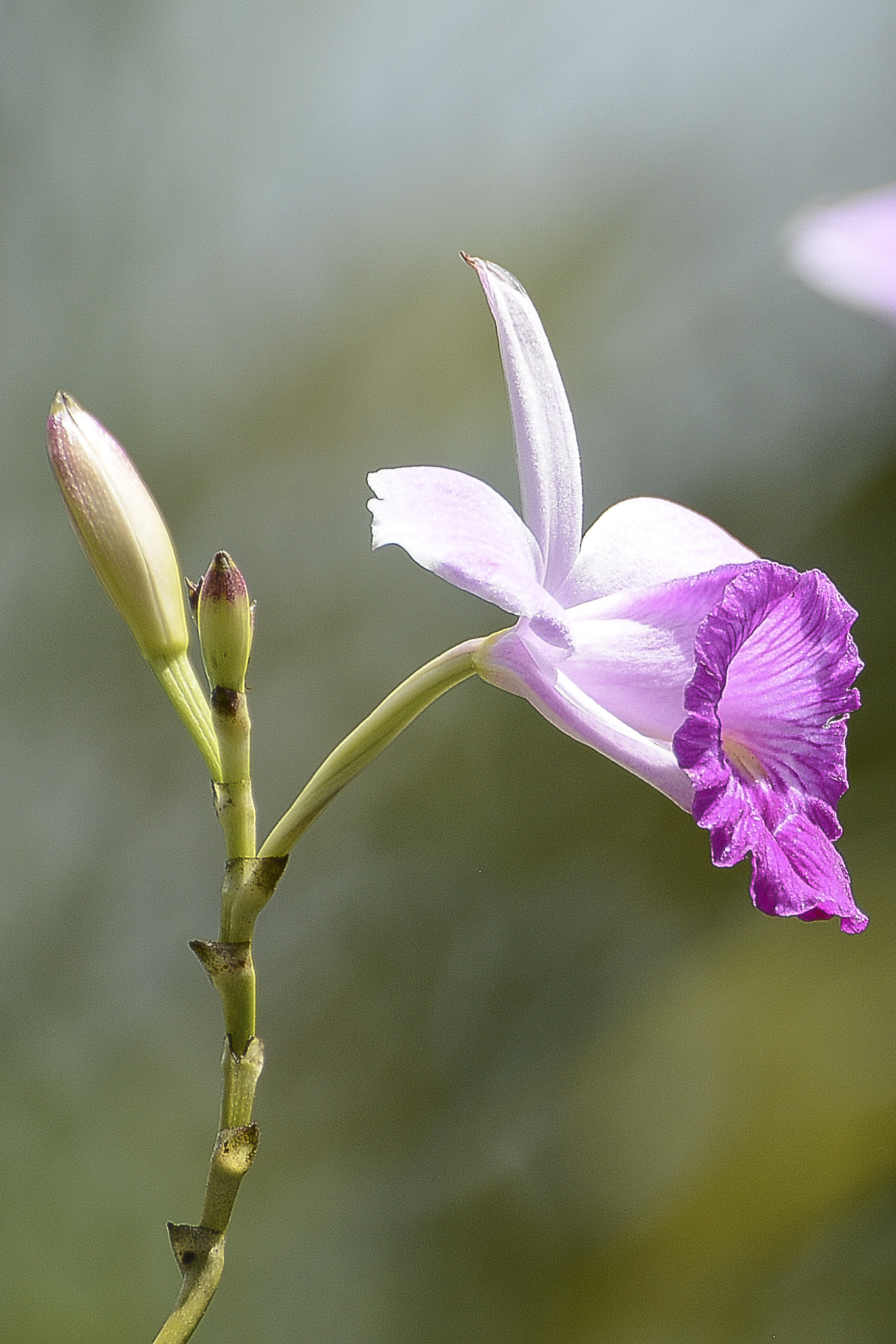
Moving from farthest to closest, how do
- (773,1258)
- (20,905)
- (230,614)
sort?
(20,905), (773,1258), (230,614)

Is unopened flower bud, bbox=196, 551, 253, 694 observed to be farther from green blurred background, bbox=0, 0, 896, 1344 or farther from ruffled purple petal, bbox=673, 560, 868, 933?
green blurred background, bbox=0, 0, 896, 1344

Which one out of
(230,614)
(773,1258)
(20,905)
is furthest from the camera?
(20,905)

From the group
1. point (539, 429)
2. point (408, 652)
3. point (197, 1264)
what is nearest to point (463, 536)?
point (539, 429)

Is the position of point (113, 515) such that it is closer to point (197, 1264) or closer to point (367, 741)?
point (367, 741)

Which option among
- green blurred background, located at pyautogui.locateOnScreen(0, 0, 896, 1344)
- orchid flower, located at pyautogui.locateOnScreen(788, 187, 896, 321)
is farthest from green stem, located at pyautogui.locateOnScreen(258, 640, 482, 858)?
green blurred background, located at pyautogui.locateOnScreen(0, 0, 896, 1344)

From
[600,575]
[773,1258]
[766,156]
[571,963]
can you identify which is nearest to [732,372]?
[766,156]

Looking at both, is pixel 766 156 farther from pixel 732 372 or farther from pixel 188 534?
pixel 188 534
